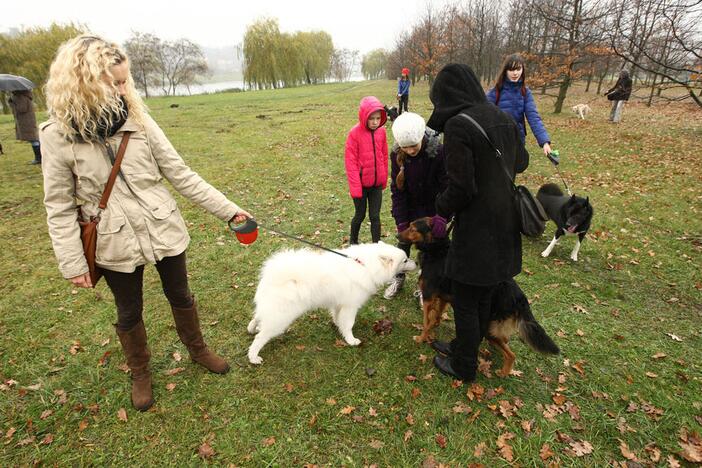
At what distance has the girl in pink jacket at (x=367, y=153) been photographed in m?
4.33

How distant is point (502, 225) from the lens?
2.52 metres

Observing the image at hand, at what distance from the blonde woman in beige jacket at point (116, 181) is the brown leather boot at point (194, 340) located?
0.93ft

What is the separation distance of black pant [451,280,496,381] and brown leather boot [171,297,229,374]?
7.49 feet

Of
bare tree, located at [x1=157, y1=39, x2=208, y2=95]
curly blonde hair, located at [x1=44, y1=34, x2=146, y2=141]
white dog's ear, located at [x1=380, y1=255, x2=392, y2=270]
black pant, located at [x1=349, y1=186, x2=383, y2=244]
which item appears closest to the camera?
curly blonde hair, located at [x1=44, y1=34, x2=146, y2=141]

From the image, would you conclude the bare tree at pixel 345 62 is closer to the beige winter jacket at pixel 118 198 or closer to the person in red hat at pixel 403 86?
the person in red hat at pixel 403 86

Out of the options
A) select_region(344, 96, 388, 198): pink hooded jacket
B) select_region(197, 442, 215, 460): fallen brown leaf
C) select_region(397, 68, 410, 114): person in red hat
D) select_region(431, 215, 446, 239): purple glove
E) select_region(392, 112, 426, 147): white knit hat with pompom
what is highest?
select_region(397, 68, 410, 114): person in red hat

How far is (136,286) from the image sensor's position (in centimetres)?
269

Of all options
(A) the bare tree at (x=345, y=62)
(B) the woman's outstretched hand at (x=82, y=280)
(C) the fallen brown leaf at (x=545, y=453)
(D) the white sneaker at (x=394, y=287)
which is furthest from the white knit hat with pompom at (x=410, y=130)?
(A) the bare tree at (x=345, y=62)

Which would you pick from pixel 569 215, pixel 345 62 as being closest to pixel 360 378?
pixel 569 215

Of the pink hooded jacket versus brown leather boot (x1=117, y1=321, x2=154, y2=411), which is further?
the pink hooded jacket

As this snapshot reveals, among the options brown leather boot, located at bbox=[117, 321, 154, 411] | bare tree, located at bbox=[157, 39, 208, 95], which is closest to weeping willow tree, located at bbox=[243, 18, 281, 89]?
bare tree, located at bbox=[157, 39, 208, 95]

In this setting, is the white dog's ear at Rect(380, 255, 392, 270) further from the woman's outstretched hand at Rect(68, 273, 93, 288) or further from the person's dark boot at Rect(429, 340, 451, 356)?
the woman's outstretched hand at Rect(68, 273, 93, 288)

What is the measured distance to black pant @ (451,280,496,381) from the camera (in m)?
2.80

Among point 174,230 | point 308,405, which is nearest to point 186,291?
point 174,230
